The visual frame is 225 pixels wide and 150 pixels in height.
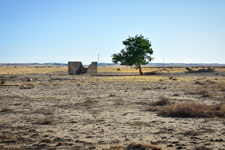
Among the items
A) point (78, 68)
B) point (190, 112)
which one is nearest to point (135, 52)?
point (78, 68)

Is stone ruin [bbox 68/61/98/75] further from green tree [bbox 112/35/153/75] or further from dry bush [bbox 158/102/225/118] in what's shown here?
dry bush [bbox 158/102/225/118]

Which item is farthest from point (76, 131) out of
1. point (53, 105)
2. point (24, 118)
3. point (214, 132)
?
point (53, 105)

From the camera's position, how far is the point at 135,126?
34.8 feet

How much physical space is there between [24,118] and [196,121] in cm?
670

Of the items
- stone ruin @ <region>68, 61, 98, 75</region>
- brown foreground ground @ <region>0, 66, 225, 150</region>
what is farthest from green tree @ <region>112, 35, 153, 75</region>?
brown foreground ground @ <region>0, 66, 225, 150</region>

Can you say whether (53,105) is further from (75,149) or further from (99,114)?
(75,149)

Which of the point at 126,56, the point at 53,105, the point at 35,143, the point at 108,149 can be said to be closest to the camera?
the point at 108,149

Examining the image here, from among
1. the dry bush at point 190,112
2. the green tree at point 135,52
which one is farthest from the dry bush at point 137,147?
the green tree at point 135,52

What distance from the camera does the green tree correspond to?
55.7 metres

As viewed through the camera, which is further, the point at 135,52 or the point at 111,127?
the point at 135,52

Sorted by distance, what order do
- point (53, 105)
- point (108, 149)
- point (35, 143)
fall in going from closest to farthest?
point (108, 149) < point (35, 143) < point (53, 105)

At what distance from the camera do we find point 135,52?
55.7 m

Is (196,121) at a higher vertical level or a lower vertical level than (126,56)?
lower

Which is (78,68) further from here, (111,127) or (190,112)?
(111,127)
